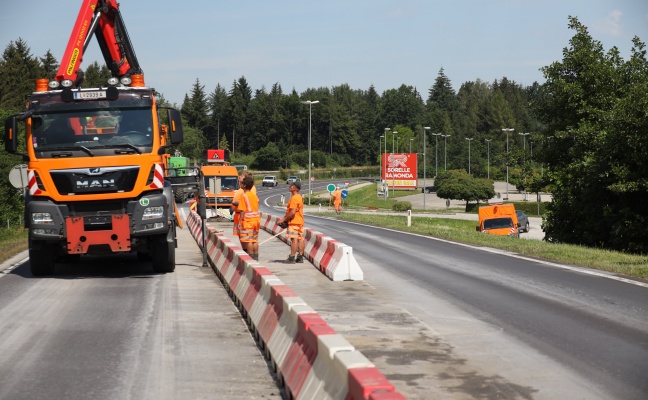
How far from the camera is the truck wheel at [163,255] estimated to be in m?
16.9

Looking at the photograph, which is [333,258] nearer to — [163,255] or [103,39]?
[163,255]

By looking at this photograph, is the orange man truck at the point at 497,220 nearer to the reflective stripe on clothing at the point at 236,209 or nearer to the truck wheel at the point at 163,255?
the reflective stripe on clothing at the point at 236,209

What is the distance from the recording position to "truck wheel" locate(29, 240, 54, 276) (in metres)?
16.7

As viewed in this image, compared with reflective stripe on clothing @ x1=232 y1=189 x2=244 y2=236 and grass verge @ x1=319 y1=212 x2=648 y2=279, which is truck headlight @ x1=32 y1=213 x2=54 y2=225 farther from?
grass verge @ x1=319 y1=212 x2=648 y2=279

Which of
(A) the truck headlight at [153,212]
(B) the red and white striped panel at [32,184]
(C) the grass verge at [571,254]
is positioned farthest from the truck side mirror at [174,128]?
(C) the grass verge at [571,254]

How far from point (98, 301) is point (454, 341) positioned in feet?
19.5

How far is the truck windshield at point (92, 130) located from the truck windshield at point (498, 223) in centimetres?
3177

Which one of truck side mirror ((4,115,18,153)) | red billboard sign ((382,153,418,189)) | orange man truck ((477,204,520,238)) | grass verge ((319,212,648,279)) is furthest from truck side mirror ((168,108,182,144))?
red billboard sign ((382,153,418,189))

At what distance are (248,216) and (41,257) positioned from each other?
3.94 meters

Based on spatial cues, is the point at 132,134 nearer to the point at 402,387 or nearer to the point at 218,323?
the point at 218,323

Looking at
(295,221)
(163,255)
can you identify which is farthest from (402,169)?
(163,255)

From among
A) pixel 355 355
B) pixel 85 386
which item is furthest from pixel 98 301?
pixel 355 355

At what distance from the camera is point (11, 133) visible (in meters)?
16.0

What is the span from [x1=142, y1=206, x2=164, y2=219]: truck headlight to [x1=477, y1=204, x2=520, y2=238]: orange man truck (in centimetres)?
3094
